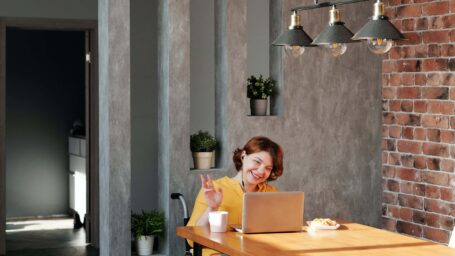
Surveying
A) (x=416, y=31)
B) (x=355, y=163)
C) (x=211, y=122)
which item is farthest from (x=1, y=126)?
(x=416, y=31)

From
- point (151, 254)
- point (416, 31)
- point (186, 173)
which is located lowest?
point (151, 254)

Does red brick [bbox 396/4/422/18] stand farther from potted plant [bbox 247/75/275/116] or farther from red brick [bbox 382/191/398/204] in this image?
red brick [bbox 382/191/398/204]

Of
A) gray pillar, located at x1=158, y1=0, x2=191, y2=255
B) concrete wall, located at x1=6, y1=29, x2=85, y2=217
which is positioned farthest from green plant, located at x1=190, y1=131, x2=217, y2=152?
concrete wall, located at x1=6, y1=29, x2=85, y2=217

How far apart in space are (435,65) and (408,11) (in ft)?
1.67

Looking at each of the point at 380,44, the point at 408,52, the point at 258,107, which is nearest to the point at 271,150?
the point at 258,107

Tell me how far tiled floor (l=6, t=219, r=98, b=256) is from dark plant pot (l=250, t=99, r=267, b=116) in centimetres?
265

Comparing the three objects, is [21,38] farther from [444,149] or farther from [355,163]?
[444,149]

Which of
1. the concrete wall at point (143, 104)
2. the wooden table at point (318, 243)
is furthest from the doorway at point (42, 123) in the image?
the wooden table at point (318, 243)

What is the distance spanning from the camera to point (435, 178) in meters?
6.40

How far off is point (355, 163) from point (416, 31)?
3.62 feet

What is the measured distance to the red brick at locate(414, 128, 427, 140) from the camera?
21.3ft

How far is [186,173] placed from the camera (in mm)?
6078

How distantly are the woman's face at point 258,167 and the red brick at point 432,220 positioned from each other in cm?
172

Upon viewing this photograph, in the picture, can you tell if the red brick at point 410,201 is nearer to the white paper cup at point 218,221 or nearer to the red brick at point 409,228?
the red brick at point 409,228
